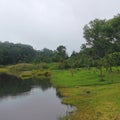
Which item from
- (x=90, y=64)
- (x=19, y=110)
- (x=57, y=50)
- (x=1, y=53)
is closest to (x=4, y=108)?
(x=19, y=110)

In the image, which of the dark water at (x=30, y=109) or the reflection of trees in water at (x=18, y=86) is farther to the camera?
the reflection of trees in water at (x=18, y=86)

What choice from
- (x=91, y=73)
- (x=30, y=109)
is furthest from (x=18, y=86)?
(x=30, y=109)

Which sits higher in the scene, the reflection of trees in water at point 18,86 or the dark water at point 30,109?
the reflection of trees in water at point 18,86

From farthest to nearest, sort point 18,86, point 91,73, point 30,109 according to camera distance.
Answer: point 91,73, point 18,86, point 30,109

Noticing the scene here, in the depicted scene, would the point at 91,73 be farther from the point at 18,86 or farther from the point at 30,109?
the point at 30,109

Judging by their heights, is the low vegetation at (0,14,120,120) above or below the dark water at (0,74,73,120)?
above

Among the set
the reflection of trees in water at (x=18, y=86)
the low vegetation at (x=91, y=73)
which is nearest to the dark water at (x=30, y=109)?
the low vegetation at (x=91, y=73)

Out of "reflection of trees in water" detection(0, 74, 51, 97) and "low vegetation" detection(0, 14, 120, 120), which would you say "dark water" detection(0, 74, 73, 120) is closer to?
"low vegetation" detection(0, 14, 120, 120)

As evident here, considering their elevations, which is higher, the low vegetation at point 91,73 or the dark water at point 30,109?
the low vegetation at point 91,73

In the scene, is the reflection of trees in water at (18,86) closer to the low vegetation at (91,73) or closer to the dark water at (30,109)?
the low vegetation at (91,73)

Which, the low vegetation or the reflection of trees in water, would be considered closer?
the low vegetation

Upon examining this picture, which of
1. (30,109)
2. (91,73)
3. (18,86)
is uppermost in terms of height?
(91,73)

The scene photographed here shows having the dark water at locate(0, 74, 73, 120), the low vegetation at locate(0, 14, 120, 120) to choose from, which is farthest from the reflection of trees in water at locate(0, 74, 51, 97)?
the dark water at locate(0, 74, 73, 120)

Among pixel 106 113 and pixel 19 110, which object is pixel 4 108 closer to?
pixel 19 110
